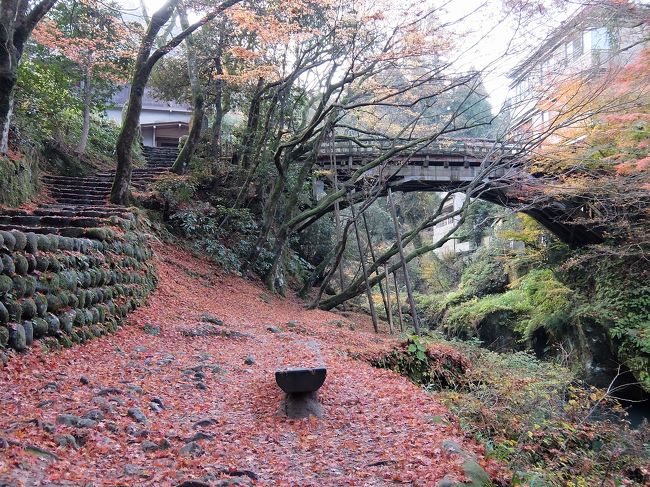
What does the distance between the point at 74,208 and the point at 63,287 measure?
15.1 feet

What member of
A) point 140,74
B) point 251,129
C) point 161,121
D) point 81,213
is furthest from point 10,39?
point 161,121

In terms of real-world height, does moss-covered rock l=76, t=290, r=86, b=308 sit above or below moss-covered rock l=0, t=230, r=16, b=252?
below

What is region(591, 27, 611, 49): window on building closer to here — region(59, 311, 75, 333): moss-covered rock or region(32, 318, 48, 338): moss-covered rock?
region(59, 311, 75, 333): moss-covered rock

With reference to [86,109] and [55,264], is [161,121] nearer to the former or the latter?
[86,109]

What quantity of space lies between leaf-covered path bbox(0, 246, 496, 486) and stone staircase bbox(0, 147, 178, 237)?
2067 mm

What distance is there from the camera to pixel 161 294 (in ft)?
36.1

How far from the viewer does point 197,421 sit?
17.1 ft

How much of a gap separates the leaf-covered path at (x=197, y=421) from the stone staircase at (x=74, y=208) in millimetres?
2067

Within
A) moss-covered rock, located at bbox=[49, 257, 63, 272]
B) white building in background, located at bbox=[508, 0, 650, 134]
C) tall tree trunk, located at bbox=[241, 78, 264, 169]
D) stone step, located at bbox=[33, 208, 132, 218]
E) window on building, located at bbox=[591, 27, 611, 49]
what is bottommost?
moss-covered rock, located at bbox=[49, 257, 63, 272]

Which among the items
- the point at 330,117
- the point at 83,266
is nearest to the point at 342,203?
the point at 330,117

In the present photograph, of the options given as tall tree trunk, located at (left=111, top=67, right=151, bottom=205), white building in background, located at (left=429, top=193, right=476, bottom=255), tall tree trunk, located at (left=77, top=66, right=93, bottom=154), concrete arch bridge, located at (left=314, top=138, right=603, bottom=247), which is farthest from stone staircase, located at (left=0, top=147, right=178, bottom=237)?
white building in background, located at (left=429, top=193, right=476, bottom=255)

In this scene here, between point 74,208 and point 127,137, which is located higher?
point 127,137

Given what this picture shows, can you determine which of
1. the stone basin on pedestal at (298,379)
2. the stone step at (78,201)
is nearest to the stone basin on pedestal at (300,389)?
the stone basin on pedestal at (298,379)

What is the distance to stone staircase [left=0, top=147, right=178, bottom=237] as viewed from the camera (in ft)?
27.5
